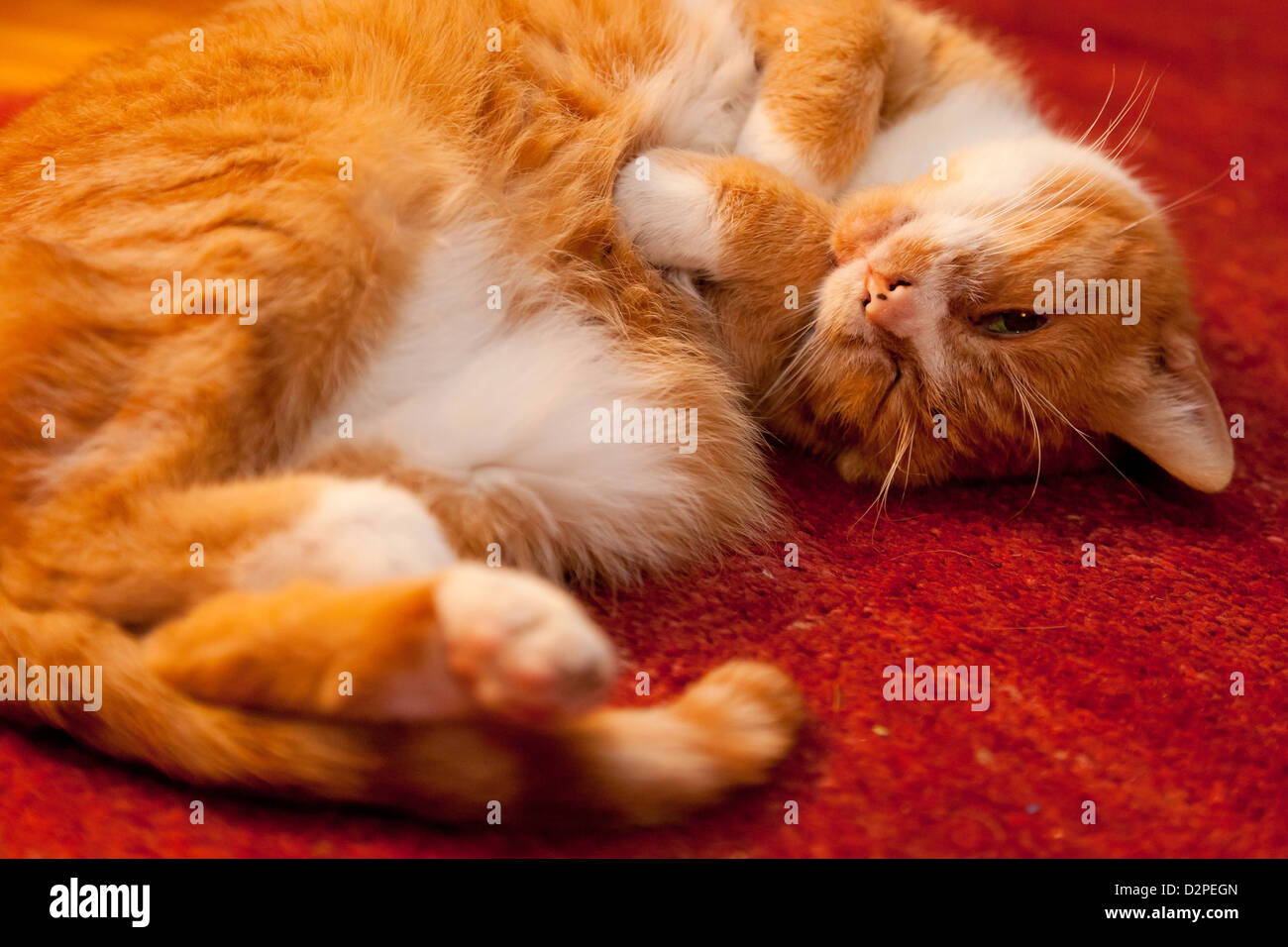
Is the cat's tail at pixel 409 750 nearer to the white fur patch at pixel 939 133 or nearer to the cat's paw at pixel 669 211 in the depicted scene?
the cat's paw at pixel 669 211

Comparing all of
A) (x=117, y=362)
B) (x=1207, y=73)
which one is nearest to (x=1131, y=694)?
(x=117, y=362)

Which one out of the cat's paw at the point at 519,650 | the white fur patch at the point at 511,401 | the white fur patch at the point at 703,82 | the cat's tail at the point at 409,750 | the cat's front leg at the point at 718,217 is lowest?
the cat's tail at the point at 409,750

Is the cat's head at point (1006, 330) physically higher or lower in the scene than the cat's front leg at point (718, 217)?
lower

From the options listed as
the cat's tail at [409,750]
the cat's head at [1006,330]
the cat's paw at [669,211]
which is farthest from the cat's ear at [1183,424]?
the cat's tail at [409,750]

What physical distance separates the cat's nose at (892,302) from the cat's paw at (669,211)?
27 centimetres

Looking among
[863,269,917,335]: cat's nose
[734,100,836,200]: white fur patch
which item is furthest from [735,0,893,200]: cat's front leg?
[863,269,917,335]: cat's nose

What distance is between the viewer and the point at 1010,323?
1.89 m

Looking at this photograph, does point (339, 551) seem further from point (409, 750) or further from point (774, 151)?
point (774, 151)

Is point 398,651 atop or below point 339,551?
below

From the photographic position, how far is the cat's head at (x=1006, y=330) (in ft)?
6.07

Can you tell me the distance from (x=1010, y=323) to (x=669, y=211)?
24.2 inches

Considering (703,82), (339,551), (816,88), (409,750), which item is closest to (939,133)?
(816,88)

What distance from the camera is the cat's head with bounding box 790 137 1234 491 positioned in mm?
1849

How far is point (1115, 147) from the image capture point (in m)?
2.17
